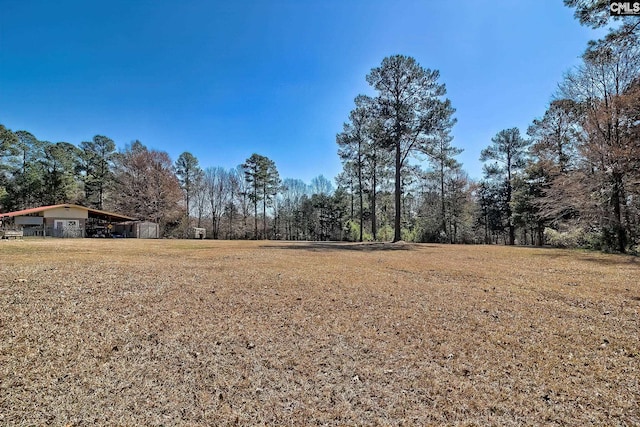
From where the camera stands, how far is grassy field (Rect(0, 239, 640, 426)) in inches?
94.8

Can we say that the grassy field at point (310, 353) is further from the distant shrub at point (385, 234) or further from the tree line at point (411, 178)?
the distant shrub at point (385, 234)

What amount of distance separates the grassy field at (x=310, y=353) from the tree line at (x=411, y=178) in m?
10.1

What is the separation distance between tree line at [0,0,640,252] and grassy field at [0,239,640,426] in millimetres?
10091

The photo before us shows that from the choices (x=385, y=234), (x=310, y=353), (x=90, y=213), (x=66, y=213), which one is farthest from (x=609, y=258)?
(x=90, y=213)

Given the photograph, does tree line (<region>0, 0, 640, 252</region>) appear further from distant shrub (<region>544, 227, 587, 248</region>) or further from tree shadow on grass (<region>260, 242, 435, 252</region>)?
tree shadow on grass (<region>260, 242, 435, 252</region>)

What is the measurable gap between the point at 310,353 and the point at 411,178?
2182 cm

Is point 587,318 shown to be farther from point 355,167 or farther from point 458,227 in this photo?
point 458,227

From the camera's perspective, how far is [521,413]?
2.33 m

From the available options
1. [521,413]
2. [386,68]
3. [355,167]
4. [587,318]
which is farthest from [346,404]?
[355,167]

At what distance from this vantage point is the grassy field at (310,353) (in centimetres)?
241

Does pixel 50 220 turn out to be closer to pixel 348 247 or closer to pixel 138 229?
pixel 138 229

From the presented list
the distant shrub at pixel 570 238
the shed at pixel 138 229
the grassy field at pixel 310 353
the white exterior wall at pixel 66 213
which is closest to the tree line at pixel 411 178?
the distant shrub at pixel 570 238

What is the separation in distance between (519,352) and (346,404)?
217cm

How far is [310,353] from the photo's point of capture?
3.33m
